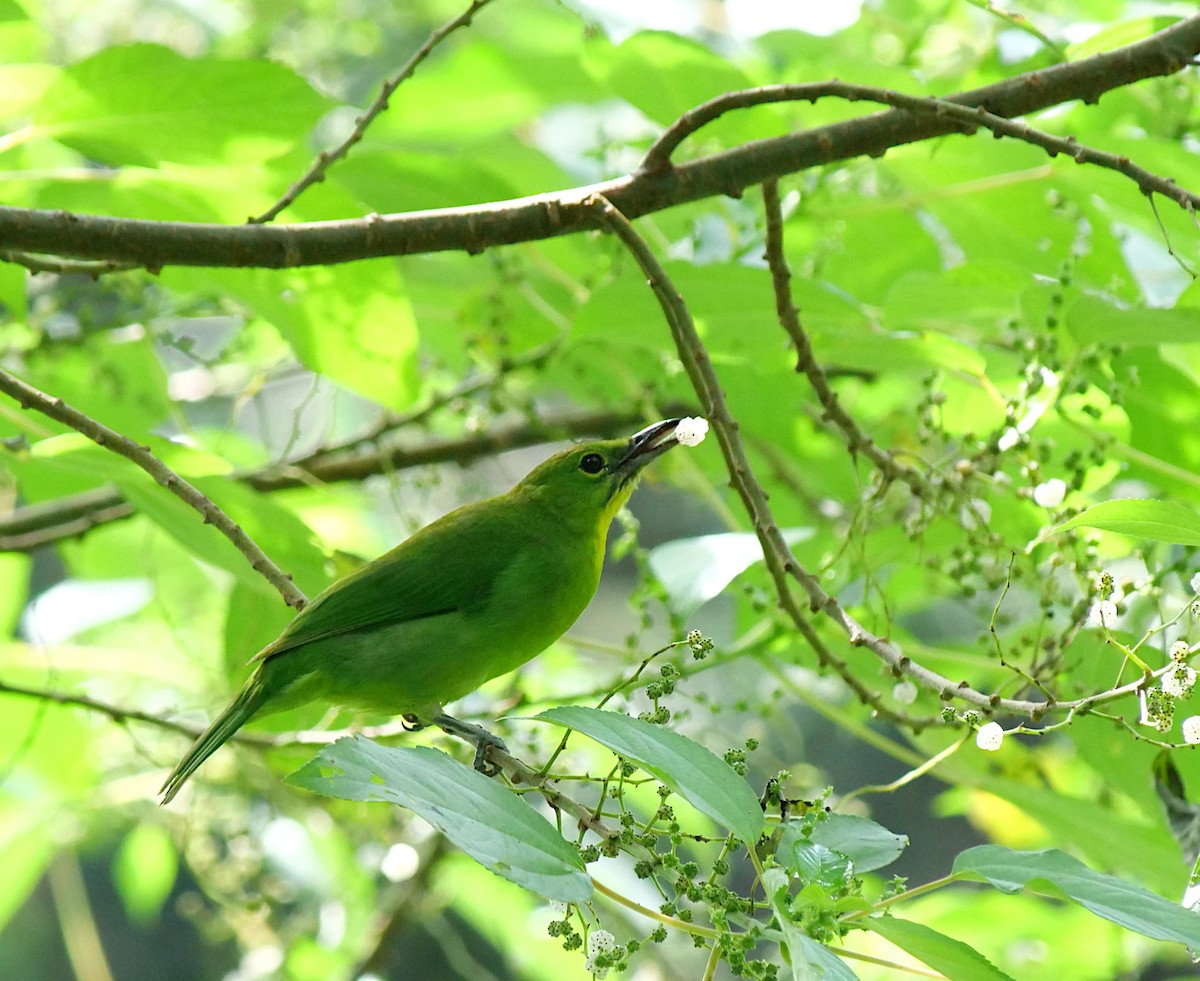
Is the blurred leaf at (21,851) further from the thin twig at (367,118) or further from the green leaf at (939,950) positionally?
the green leaf at (939,950)

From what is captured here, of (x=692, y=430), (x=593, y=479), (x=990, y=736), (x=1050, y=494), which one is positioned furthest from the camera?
(x=593, y=479)

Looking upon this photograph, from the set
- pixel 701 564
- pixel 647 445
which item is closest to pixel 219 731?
pixel 701 564

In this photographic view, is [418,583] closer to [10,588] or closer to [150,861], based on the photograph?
[10,588]

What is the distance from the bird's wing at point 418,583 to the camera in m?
2.99

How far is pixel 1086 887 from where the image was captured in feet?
5.56

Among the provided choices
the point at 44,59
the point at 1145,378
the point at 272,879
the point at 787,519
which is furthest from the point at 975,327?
the point at 44,59

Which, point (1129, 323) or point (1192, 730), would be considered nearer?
point (1192, 730)

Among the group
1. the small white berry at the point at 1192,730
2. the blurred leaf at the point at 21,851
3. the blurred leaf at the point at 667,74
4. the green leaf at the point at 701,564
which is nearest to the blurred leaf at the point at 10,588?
the blurred leaf at the point at 21,851

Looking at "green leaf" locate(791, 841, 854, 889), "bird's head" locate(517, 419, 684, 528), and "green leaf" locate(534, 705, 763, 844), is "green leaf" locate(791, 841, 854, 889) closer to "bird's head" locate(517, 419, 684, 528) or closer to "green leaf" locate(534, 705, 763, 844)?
"green leaf" locate(534, 705, 763, 844)

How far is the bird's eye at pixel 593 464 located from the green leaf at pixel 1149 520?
2.00m

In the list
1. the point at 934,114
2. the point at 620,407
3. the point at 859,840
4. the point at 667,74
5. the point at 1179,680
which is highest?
the point at 667,74

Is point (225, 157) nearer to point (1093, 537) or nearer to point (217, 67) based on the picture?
point (217, 67)

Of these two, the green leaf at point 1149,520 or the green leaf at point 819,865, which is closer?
the green leaf at point 819,865

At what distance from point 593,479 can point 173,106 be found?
1.46m
